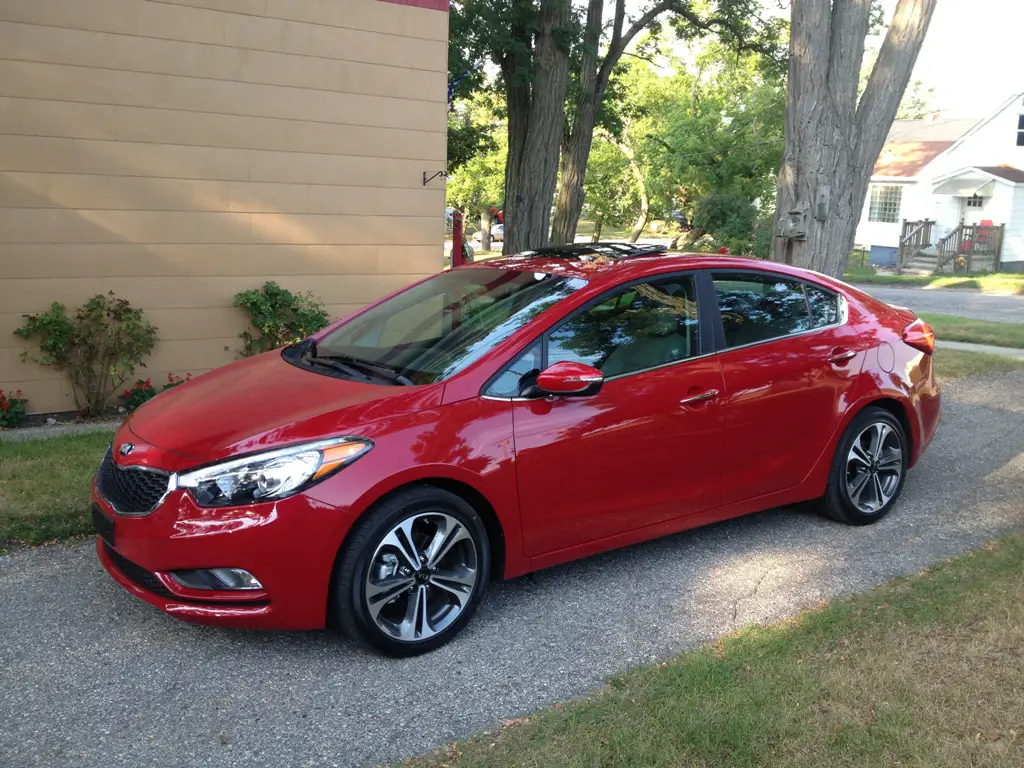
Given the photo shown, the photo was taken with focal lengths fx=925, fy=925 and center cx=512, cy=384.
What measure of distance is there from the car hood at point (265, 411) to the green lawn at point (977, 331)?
1199cm

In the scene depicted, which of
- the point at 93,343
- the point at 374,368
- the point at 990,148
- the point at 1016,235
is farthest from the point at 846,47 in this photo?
the point at 990,148

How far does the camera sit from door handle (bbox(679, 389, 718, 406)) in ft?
14.6

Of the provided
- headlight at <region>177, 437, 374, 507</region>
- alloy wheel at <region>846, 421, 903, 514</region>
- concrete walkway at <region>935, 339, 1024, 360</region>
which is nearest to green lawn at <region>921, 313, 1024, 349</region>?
concrete walkway at <region>935, 339, 1024, 360</region>

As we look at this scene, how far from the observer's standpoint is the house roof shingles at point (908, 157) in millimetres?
37062

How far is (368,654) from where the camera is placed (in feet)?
12.4

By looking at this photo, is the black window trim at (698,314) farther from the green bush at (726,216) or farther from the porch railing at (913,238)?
the porch railing at (913,238)

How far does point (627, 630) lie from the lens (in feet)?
13.2

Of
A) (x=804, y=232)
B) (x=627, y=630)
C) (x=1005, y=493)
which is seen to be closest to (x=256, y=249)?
(x=804, y=232)

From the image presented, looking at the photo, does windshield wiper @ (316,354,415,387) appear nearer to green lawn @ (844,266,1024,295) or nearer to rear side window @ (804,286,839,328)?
rear side window @ (804,286,839,328)

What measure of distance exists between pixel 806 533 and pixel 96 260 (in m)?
5.91

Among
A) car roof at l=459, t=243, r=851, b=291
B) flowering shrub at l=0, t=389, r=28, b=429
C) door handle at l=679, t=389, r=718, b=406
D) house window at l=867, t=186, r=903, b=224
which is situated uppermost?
house window at l=867, t=186, r=903, b=224

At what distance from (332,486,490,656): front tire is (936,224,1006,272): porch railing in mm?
32202

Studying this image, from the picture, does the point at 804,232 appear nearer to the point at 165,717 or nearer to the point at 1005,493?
the point at 1005,493

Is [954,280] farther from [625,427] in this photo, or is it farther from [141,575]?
[141,575]
